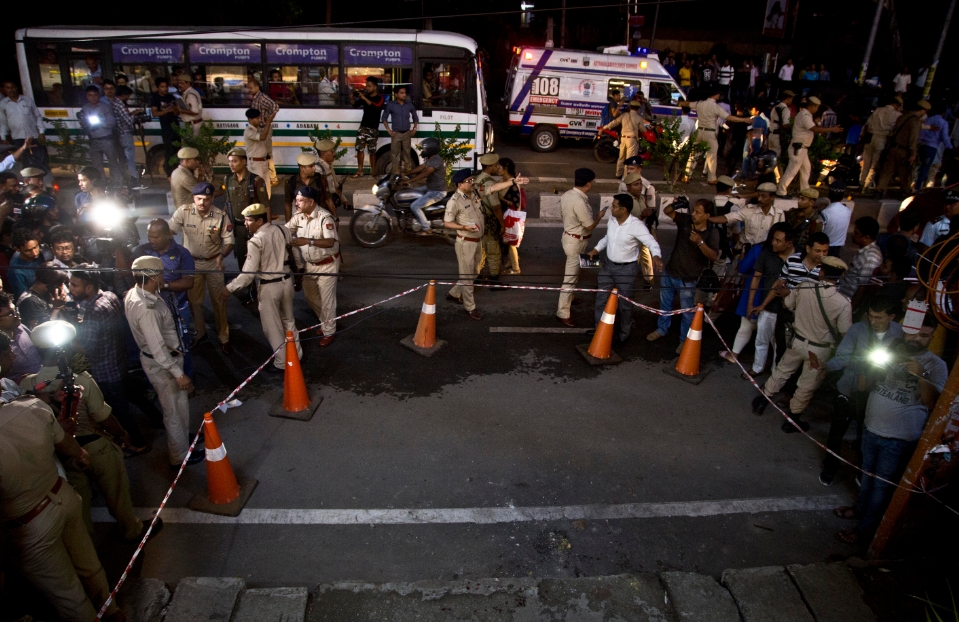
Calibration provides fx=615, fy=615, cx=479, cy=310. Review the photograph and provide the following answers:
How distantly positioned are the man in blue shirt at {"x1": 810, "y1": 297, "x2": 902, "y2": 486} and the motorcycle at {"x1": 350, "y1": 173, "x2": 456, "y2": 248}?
6639mm

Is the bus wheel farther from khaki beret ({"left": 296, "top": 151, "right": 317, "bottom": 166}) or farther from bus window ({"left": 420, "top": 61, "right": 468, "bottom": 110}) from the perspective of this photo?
khaki beret ({"left": 296, "top": 151, "right": 317, "bottom": 166})

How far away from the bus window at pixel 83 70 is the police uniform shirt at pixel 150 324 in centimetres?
1088

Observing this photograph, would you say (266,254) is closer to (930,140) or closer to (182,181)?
(182,181)

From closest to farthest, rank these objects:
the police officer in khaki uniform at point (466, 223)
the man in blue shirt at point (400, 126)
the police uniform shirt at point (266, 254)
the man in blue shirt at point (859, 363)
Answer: the man in blue shirt at point (859, 363) < the police uniform shirt at point (266, 254) < the police officer in khaki uniform at point (466, 223) < the man in blue shirt at point (400, 126)

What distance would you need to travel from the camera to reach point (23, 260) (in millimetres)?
5859

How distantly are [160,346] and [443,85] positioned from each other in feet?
33.3

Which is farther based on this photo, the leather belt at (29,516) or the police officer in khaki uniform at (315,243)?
the police officer in khaki uniform at (315,243)

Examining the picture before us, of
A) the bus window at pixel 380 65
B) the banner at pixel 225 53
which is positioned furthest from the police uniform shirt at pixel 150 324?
the banner at pixel 225 53

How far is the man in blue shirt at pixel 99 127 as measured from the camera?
11.5 meters

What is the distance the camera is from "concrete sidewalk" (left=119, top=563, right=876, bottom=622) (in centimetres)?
378

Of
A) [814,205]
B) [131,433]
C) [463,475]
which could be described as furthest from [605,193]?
[131,433]

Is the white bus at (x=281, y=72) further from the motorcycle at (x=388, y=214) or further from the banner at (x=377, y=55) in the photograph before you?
the motorcycle at (x=388, y=214)

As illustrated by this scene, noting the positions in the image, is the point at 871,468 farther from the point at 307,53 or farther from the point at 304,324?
the point at 307,53

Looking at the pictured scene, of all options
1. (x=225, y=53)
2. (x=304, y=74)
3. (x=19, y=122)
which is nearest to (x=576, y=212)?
(x=304, y=74)
